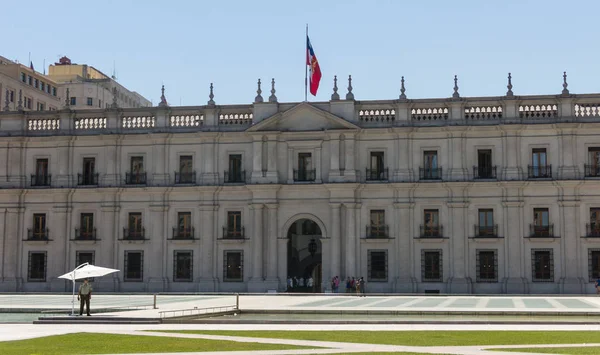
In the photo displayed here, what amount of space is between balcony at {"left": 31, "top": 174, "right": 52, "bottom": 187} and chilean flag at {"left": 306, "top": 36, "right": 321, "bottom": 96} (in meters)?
19.1

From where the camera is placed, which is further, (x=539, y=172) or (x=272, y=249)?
(x=272, y=249)

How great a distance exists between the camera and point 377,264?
58844 mm

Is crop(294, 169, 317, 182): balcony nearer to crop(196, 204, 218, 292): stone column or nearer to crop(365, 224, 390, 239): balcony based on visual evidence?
crop(365, 224, 390, 239): balcony

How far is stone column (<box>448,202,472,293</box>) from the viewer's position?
57.3m

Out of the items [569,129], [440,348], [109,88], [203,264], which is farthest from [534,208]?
[109,88]

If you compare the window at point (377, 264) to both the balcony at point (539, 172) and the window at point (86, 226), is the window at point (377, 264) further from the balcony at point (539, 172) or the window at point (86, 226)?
the window at point (86, 226)

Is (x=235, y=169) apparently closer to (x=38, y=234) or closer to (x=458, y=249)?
(x=38, y=234)

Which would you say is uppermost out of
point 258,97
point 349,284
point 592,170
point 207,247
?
point 258,97

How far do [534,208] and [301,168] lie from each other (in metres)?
15.1

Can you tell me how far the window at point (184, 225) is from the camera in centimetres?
6116

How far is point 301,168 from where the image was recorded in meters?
60.3

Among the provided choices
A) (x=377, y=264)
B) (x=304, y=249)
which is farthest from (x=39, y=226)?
(x=377, y=264)

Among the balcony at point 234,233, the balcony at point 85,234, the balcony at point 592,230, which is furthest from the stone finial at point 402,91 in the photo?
the balcony at point 85,234

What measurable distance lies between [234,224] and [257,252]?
267 centimetres
